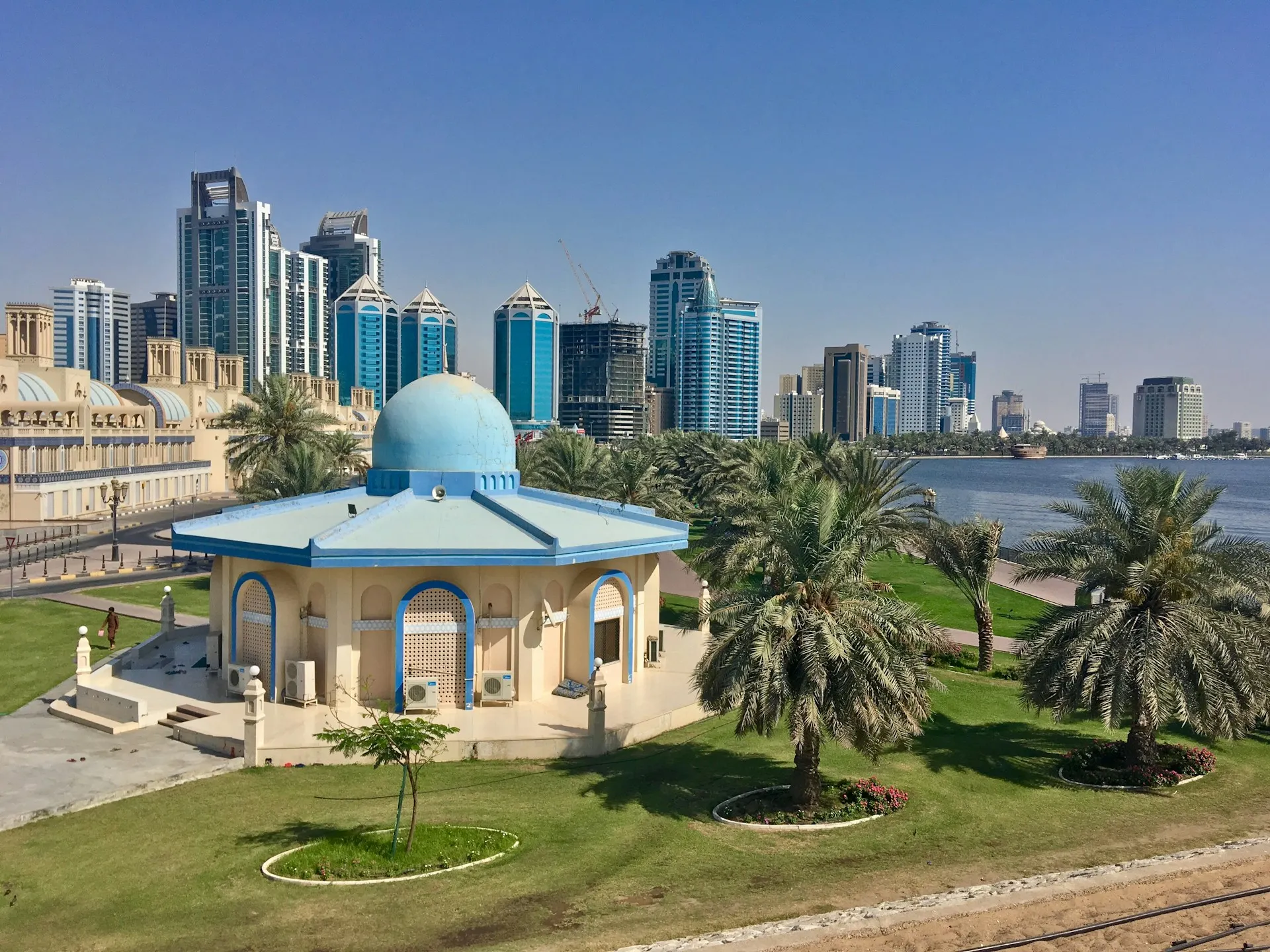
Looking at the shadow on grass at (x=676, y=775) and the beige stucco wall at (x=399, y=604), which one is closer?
the shadow on grass at (x=676, y=775)

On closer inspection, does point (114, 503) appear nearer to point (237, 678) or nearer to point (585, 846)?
point (237, 678)

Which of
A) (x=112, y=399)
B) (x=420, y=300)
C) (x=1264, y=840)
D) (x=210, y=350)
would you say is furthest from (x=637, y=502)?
(x=420, y=300)

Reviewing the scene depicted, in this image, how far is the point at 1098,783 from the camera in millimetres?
16984

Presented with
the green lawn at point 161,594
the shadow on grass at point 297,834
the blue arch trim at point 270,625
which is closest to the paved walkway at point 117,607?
the green lawn at point 161,594

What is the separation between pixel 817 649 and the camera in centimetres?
1485

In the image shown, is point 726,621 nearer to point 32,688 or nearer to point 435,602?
Answer: point 435,602

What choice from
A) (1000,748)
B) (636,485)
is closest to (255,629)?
(1000,748)

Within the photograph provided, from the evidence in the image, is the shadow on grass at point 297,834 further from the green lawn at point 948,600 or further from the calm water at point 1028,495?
the calm water at point 1028,495

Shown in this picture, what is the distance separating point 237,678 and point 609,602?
28.3 ft

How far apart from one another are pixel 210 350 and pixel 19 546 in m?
46.4

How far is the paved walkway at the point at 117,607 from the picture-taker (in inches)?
1231

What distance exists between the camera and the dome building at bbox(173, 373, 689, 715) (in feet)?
68.0

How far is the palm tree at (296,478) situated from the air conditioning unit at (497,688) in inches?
703

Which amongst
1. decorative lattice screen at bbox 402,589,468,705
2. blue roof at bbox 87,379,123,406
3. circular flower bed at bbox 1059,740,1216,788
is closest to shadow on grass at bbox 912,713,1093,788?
circular flower bed at bbox 1059,740,1216,788
